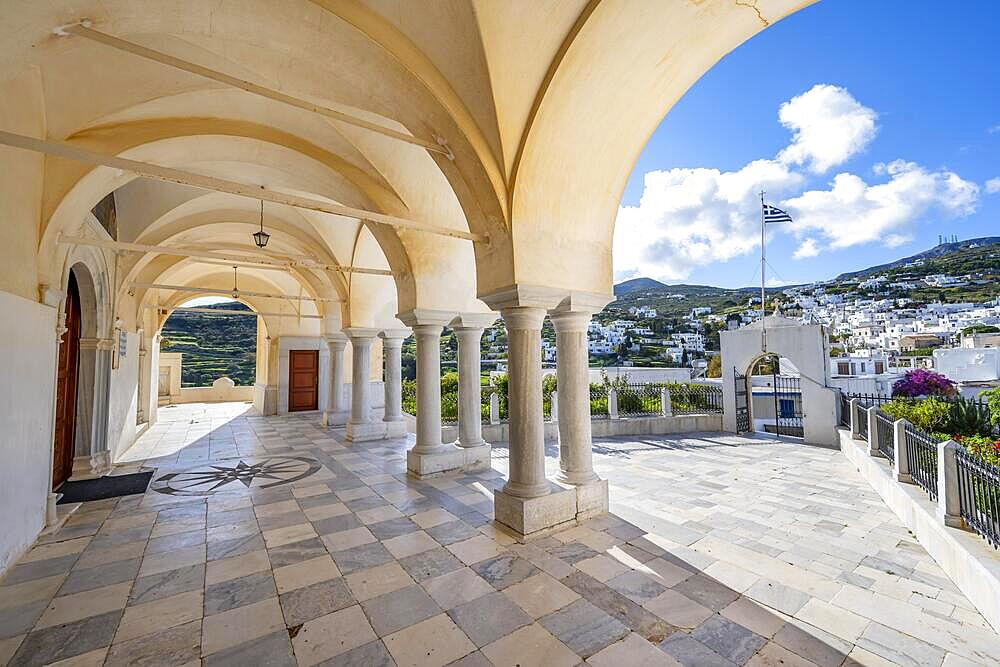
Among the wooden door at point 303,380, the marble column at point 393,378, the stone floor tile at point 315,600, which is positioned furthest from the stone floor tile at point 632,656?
the wooden door at point 303,380

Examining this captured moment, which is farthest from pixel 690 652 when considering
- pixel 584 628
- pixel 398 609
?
pixel 398 609

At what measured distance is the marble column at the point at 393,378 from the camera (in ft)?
32.3

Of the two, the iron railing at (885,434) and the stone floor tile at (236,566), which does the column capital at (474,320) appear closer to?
the stone floor tile at (236,566)

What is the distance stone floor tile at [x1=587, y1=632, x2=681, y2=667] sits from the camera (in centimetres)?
260


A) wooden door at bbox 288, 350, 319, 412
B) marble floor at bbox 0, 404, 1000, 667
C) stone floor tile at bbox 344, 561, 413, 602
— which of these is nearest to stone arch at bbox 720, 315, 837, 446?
marble floor at bbox 0, 404, 1000, 667

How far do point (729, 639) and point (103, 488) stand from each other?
845cm

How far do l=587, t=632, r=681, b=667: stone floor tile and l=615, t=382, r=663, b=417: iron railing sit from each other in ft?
29.6

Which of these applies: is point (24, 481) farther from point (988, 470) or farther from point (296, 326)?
point (296, 326)

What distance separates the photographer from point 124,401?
953 cm

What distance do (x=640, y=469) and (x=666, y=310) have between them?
8497 cm

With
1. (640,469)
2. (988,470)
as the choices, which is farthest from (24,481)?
(988,470)

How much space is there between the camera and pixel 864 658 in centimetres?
261

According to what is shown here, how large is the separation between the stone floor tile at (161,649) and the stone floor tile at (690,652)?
3008 millimetres

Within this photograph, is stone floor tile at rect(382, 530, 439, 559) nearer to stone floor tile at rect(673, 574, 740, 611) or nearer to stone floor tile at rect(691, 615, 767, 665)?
stone floor tile at rect(673, 574, 740, 611)
